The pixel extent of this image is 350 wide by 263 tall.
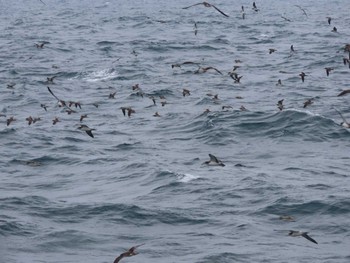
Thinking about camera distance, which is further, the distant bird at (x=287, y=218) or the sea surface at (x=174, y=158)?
the distant bird at (x=287, y=218)

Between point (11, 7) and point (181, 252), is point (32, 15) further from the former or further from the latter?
point (181, 252)

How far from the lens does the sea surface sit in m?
24.9

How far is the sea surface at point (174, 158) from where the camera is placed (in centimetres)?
2489

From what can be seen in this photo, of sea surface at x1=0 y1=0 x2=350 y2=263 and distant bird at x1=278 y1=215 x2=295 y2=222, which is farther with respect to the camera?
distant bird at x1=278 y1=215 x2=295 y2=222

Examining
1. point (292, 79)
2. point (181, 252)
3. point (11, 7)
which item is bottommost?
point (11, 7)

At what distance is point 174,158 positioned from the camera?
34188 mm

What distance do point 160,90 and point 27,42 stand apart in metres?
29.8

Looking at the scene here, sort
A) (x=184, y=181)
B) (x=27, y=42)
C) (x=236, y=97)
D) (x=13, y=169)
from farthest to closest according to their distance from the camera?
1. (x=27, y=42)
2. (x=236, y=97)
3. (x=13, y=169)
4. (x=184, y=181)

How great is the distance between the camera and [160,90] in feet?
159

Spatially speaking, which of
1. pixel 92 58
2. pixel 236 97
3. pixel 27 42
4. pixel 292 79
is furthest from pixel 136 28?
pixel 236 97

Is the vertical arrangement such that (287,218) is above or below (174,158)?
above

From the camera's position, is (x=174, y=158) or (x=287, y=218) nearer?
(x=287, y=218)

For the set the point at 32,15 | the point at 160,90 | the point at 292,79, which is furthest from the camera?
the point at 32,15

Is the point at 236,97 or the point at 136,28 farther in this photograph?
the point at 136,28
